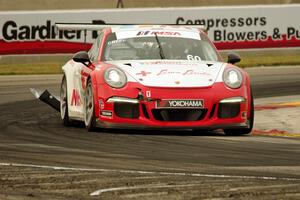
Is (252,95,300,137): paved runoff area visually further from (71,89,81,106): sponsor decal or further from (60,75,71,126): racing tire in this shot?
(60,75,71,126): racing tire

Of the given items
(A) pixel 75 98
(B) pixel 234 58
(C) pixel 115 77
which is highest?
(C) pixel 115 77

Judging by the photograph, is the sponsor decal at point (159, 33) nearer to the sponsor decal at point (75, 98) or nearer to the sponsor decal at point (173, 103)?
the sponsor decal at point (75, 98)

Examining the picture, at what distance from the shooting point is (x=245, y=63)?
2722 centimetres

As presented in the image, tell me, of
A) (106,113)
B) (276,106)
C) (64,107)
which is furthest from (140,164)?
(276,106)

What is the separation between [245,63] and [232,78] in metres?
15.3

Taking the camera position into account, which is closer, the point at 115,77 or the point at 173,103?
the point at 173,103

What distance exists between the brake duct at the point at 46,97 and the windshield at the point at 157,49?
6.01 ft

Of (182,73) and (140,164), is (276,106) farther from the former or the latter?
(140,164)

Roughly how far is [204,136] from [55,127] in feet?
7.04

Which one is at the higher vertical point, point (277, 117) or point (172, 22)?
point (277, 117)

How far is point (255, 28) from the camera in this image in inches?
1159

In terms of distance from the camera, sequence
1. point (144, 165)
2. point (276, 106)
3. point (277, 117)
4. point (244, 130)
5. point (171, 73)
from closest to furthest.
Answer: point (144, 165) → point (171, 73) → point (244, 130) → point (277, 117) → point (276, 106)

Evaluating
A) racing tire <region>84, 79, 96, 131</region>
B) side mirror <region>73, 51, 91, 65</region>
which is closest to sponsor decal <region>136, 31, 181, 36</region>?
side mirror <region>73, 51, 91, 65</region>

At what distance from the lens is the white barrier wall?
92.8 feet
